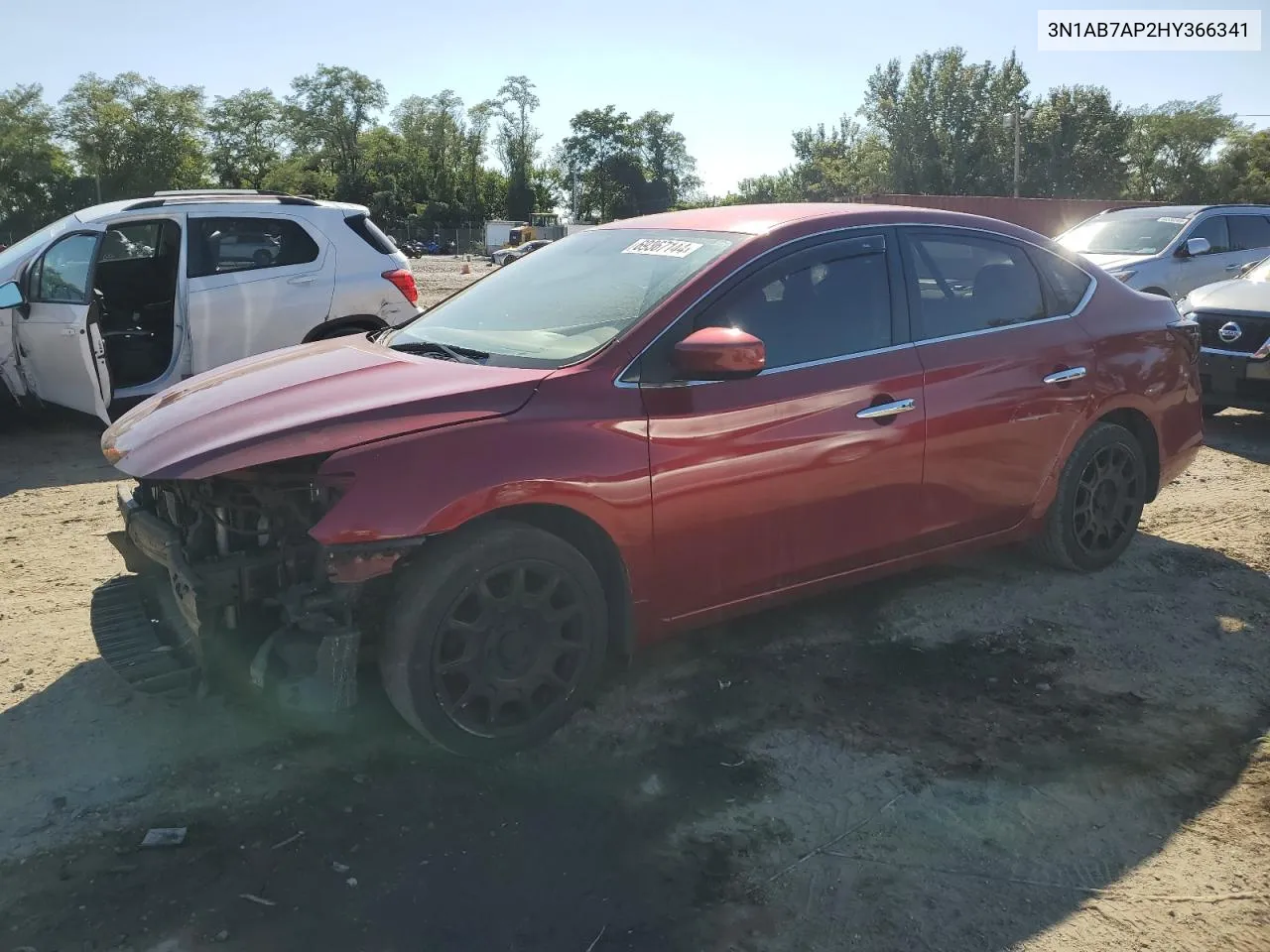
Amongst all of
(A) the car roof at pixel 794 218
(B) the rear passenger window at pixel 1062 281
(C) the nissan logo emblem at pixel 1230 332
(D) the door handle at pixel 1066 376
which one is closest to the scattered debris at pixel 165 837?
(A) the car roof at pixel 794 218

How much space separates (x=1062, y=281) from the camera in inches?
181

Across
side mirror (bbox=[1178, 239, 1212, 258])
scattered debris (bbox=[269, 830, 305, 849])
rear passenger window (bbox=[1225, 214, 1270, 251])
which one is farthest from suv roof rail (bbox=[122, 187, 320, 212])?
rear passenger window (bbox=[1225, 214, 1270, 251])

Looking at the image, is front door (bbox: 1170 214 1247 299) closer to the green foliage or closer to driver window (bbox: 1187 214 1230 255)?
driver window (bbox: 1187 214 1230 255)

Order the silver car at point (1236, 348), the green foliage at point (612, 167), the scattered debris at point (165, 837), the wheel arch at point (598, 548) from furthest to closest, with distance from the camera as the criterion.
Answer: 1. the green foliage at point (612, 167)
2. the silver car at point (1236, 348)
3. the wheel arch at point (598, 548)
4. the scattered debris at point (165, 837)

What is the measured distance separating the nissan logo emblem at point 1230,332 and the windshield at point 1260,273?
1.11 meters

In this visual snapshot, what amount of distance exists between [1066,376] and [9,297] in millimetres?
6848

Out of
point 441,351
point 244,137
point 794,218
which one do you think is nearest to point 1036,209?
point 794,218

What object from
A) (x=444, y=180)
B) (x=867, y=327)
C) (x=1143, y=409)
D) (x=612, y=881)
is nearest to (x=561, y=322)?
(x=867, y=327)

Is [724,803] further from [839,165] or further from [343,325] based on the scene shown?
[839,165]

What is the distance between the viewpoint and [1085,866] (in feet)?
8.84

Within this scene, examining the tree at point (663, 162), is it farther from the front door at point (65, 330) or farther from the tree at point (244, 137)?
the front door at point (65, 330)

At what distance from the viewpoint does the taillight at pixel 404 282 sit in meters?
8.01

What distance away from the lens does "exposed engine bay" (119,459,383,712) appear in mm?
2865

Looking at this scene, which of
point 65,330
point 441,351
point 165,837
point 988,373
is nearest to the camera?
point 165,837
